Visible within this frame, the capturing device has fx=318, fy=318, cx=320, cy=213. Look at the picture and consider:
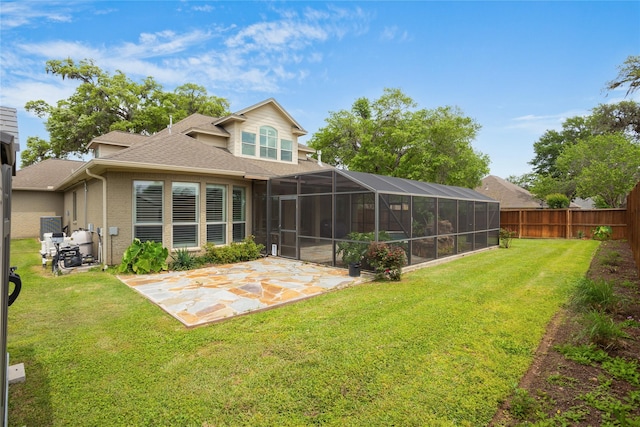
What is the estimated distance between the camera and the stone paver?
18.2 ft

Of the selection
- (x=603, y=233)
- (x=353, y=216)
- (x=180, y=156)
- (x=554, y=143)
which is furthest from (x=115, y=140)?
(x=554, y=143)

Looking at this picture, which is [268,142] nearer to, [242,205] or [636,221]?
[242,205]

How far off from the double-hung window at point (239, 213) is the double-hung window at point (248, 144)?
2960 millimetres

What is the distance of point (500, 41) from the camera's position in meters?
10.9

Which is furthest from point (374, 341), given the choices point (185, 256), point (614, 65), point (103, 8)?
point (103, 8)

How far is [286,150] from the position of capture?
15305 mm

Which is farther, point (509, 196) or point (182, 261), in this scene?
point (509, 196)

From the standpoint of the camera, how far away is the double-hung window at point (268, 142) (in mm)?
14453

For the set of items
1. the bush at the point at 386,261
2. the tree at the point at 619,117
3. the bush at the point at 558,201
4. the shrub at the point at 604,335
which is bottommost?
the shrub at the point at 604,335

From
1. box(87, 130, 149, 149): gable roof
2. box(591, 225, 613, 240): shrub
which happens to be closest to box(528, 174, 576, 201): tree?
box(591, 225, 613, 240): shrub

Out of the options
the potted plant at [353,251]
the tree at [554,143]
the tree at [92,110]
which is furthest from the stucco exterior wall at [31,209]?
the tree at [554,143]

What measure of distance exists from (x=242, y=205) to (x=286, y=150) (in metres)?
4.73

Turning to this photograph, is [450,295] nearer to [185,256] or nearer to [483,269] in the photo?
[483,269]

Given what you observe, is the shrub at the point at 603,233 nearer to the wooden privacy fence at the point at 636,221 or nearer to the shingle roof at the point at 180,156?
the wooden privacy fence at the point at 636,221
